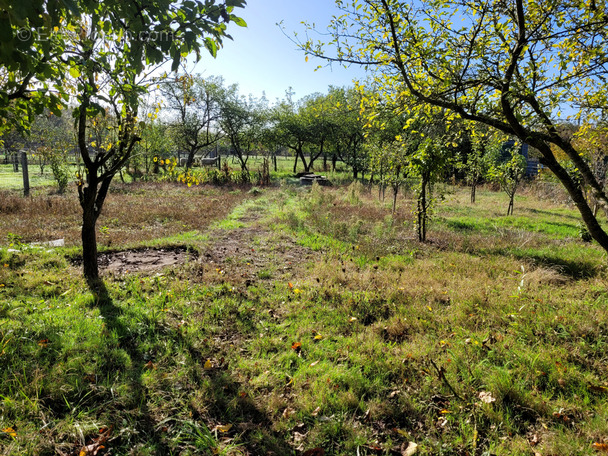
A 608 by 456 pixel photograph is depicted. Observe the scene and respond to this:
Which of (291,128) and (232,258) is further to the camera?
(291,128)

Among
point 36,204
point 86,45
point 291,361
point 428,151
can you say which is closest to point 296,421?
point 291,361

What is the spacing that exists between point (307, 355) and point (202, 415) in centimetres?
131

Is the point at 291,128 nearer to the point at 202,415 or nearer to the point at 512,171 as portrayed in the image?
the point at 512,171

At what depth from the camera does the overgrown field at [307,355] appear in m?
2.51

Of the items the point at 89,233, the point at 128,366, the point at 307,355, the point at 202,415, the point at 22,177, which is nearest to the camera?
the point at 202,415

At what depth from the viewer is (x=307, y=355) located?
3.62 meters

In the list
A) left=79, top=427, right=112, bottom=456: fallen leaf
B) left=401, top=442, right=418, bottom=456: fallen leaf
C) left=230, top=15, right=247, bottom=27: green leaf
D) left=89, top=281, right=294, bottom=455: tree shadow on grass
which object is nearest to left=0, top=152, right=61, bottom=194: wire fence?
left=89, top=281, right=294, bottom=455: tree shadow on grass

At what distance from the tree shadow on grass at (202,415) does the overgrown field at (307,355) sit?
1 cm

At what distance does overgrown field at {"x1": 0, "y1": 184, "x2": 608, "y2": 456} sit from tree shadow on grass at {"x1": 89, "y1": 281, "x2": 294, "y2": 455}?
13mm

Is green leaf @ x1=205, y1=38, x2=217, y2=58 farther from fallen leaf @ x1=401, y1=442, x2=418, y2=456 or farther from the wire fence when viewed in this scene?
the wire fence

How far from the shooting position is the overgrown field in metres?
2.51

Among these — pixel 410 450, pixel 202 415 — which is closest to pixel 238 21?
pixel 202 415

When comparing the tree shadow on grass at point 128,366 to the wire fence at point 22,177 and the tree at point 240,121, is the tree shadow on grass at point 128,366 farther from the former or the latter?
the tree at point 240,121

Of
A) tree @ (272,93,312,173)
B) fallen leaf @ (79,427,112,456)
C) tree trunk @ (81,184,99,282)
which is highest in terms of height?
tree @ (272,93,312,173)
